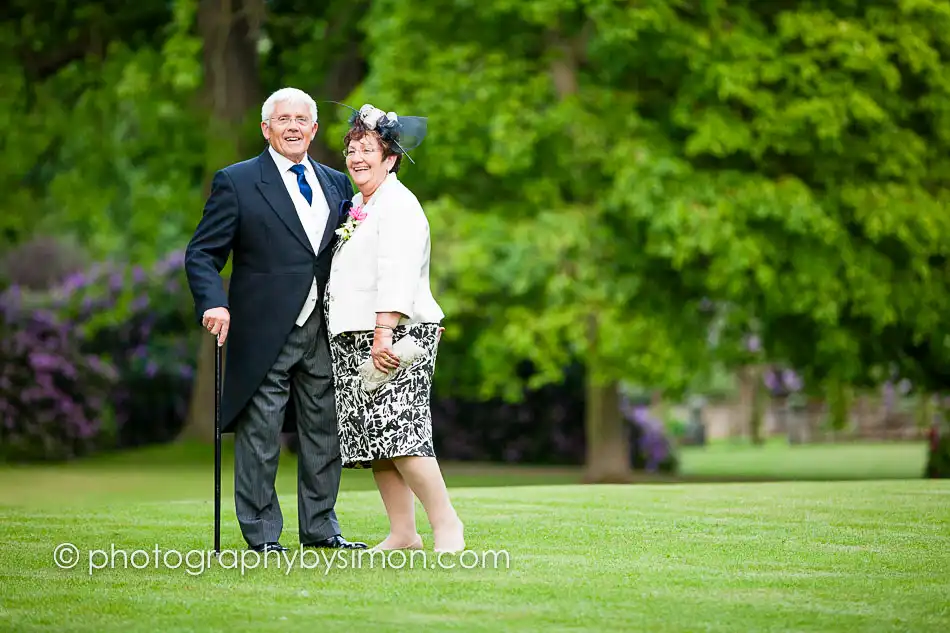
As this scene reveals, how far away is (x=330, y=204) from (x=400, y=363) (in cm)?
96

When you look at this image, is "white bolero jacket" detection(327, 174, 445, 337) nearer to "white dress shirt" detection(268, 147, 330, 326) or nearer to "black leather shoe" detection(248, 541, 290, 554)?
"white dress shirt" detection(268, 147, 330, 326)

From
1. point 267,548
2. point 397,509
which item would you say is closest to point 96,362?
point 267,548

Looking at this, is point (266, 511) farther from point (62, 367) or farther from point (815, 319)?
point (62, 367)

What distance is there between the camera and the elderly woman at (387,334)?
6539mm

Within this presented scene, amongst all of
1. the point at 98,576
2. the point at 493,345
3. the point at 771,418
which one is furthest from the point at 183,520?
the point at 771,418

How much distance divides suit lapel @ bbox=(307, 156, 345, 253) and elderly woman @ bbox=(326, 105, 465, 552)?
180mm

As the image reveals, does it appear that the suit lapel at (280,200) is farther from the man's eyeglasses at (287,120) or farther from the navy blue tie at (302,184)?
the man's eyeglasses at (287,120)

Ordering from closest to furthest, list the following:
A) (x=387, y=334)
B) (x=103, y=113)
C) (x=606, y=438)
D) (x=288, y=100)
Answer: (x=387, y=334), (x=288, y=100), (x=606, y=438), (x=103, y=113)

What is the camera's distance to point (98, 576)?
6.10m

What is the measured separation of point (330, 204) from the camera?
23.3 feet

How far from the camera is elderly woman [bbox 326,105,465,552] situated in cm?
654

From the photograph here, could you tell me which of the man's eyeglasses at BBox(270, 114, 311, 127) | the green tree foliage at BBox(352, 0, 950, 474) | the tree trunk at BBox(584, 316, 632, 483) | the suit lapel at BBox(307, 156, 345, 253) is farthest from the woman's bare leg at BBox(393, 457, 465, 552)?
the tree trunk at BBox(584, 316, 632, 483)

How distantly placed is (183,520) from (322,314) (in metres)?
2.04

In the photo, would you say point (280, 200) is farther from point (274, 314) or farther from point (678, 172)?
point (678, 172)
